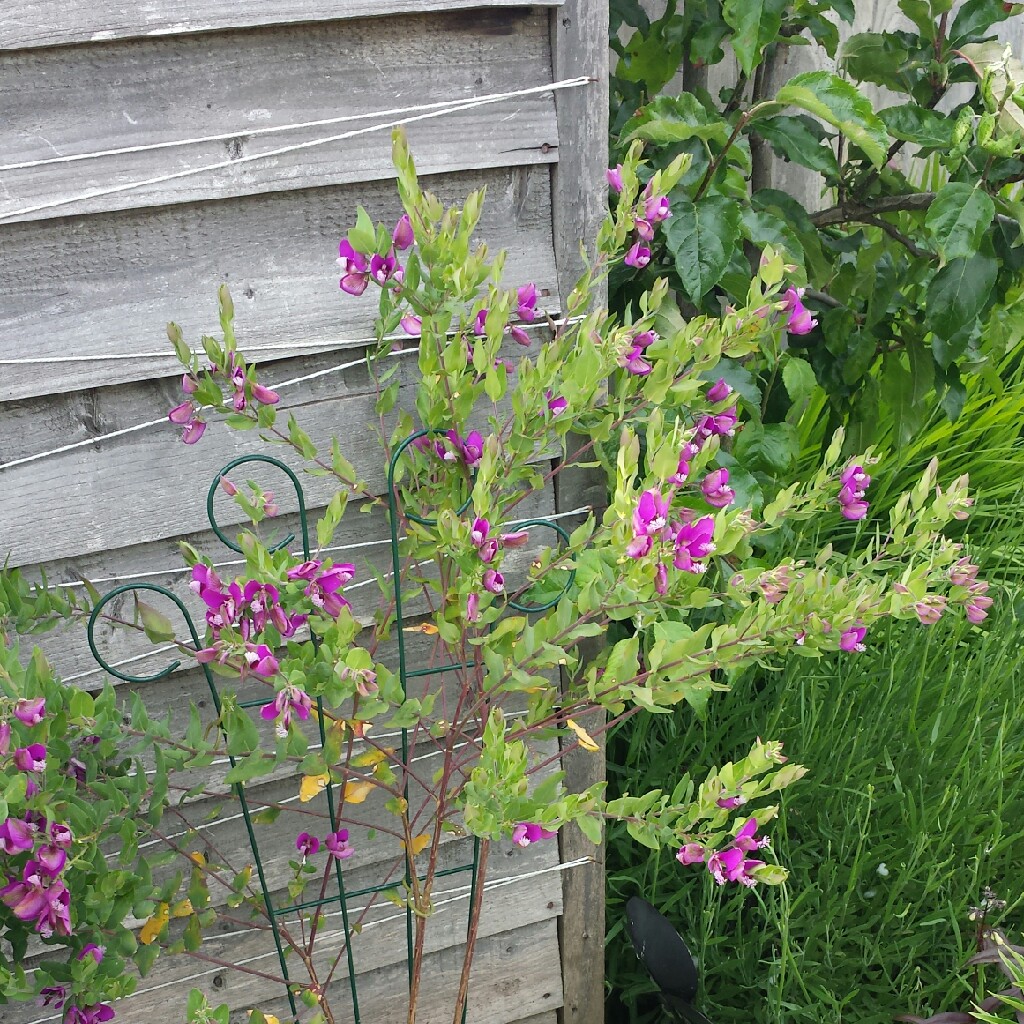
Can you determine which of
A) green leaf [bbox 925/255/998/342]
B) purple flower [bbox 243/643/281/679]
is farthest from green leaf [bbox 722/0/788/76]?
purple flower [bbox 243/643/281/679]

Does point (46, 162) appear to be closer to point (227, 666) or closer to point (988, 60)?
point (227, 666)

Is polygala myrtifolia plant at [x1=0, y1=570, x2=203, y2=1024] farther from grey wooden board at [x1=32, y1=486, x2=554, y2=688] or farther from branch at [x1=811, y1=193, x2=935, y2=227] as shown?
branch at [x1=811, y1=193, x2=935, y2=227]

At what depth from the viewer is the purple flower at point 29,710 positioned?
897mm

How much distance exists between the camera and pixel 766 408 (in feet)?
5.69

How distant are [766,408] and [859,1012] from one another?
97 cm

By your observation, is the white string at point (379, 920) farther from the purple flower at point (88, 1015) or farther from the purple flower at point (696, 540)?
the purple flower at point (696, 540)

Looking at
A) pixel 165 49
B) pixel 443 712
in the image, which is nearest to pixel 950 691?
pixel 443 712

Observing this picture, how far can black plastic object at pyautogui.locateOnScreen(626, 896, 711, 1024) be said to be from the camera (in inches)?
56.2

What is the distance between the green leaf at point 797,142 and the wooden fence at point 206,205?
0.28 metres

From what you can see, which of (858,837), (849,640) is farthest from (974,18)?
(858,837)

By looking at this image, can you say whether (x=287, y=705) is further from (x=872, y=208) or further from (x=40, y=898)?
(x=872, y=208)

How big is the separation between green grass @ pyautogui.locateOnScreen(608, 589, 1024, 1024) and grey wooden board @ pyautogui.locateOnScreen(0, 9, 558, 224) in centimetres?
107

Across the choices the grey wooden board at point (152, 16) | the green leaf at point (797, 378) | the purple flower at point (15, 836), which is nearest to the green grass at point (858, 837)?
the green leaf at point (797, 378)

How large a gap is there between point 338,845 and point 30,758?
50 cm
